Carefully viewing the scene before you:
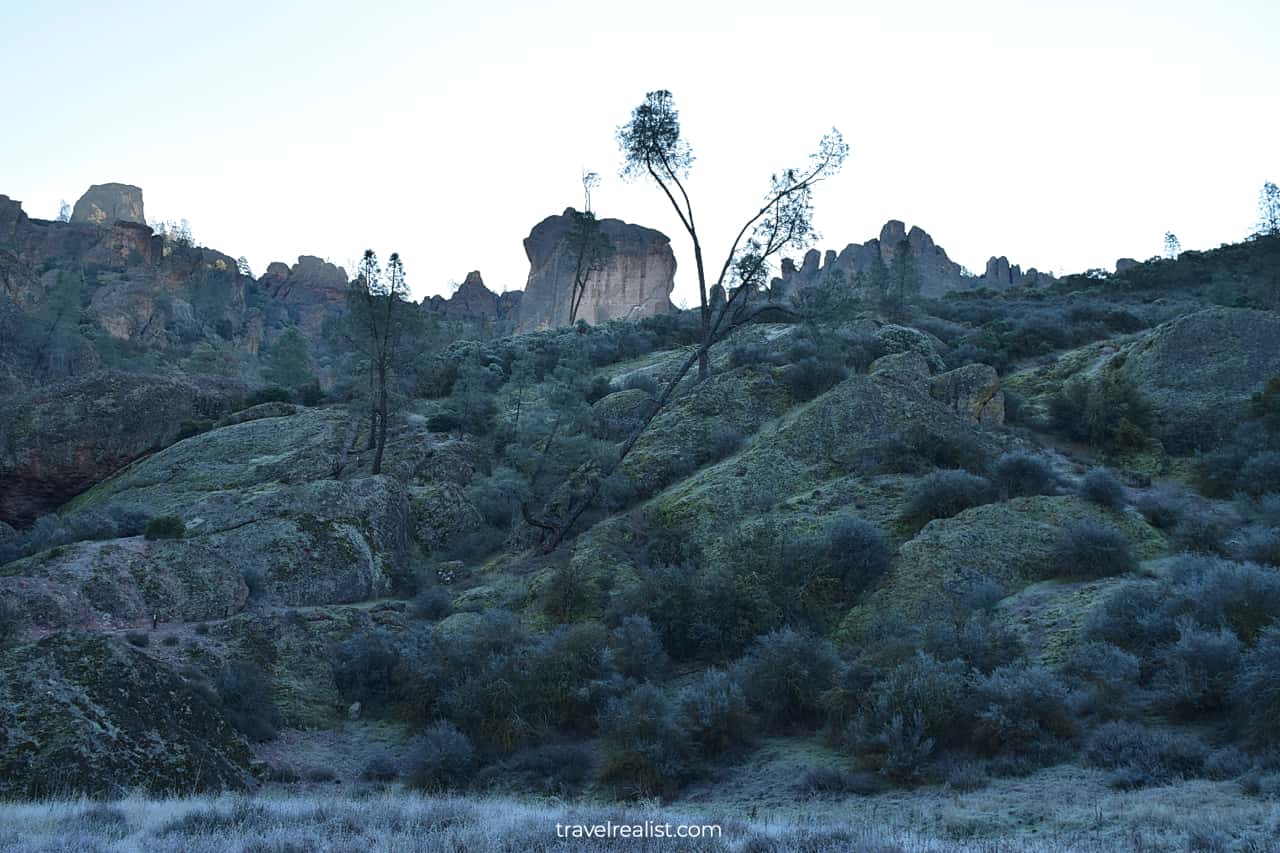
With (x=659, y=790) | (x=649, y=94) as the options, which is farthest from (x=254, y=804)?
(x=649, y=94)

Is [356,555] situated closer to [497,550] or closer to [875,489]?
[497,550]

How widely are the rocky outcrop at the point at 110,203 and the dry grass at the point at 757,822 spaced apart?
13835 cm

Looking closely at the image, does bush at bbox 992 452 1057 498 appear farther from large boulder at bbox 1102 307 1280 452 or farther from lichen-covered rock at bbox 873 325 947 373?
lichen-covered rock at bbox 873 325 947 373

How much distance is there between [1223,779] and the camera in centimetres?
773

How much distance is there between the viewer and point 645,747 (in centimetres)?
1027

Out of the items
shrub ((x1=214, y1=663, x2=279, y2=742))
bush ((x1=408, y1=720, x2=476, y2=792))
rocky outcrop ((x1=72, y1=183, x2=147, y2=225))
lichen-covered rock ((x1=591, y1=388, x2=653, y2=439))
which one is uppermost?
rocky outcrop ((x1=72, y1=183, x2=147, y2=225))

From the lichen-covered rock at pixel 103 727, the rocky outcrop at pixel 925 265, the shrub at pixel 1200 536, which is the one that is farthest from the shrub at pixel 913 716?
the rocky outcrop at pixel 925 265

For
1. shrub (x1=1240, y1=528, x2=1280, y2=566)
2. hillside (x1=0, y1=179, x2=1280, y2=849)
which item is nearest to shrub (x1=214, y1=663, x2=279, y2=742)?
hillside (x1=0, y1=179, x2=1280, y2=849)

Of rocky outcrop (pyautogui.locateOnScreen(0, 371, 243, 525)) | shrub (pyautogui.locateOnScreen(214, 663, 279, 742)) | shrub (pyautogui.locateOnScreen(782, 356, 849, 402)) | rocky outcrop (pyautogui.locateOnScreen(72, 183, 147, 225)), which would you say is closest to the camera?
shrub (pyautogui.locateOnScreen(214, 663, 279, 742))

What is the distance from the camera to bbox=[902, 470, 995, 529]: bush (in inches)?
637

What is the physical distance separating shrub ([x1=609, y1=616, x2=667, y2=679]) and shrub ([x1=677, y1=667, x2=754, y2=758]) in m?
1.78

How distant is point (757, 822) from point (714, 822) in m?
0.39

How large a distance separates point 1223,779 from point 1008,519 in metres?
7.57

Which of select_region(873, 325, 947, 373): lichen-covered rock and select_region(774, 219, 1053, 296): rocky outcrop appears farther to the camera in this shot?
select_region(774, 219, 1053, 296): rocky outcrop
